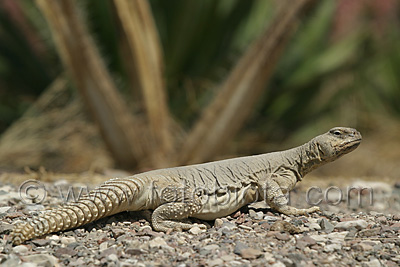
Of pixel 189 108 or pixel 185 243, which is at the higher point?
pixel 189 108

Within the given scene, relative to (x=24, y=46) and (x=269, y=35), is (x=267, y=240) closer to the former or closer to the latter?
(x=269, y=35)

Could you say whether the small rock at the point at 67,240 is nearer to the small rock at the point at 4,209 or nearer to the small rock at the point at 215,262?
the small rock at the point at 4,209

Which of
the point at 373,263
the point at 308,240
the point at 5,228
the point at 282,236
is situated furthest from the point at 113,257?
the point at 373,263

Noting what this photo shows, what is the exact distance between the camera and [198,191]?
10.0 ft

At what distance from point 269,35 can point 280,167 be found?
2.20 metres

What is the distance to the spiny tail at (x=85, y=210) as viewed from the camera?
2.57 m

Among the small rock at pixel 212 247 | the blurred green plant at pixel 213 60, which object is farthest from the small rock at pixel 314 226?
the blurred green plant at pixel 213 60

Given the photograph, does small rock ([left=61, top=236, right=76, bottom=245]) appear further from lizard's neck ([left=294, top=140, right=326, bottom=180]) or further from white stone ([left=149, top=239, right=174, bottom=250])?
lizard's neck ([left=294, top=140, right=326, bottom=180])

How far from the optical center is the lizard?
2.74 meters

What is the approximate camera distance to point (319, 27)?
7152mm

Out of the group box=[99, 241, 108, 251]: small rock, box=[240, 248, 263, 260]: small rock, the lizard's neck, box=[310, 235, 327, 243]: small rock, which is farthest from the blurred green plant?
box=[240, 248, 263, 260]: small rock

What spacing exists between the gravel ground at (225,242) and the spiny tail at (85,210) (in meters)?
0.06

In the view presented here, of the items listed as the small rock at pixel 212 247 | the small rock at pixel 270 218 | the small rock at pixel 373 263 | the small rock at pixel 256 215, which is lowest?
the small rock at pixel 373 263

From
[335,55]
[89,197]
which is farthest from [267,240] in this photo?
[335,55]
